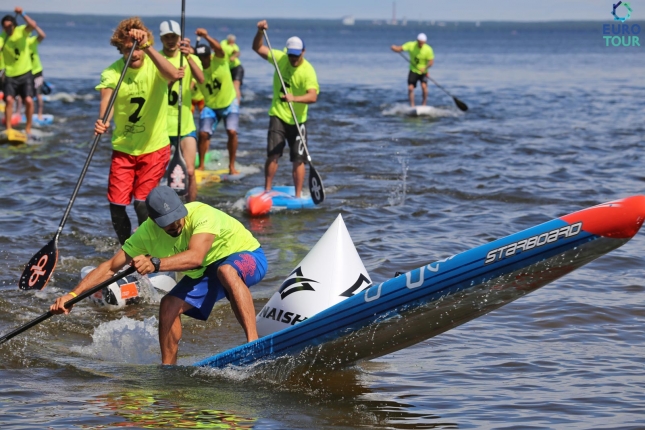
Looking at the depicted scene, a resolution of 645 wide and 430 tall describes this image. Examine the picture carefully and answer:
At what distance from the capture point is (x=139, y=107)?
8047mm

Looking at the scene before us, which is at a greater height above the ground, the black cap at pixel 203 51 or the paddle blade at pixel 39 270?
the black cap at pixel 203 51

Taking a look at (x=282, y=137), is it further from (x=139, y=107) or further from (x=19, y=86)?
(x=19, y=86)

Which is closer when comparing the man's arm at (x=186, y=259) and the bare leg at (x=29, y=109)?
the man's arm at (x=186, y=259)

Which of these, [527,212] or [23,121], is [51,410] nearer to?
[527,212]

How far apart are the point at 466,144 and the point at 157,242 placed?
1293 cm

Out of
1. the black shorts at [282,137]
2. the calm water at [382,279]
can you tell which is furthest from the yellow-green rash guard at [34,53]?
the black shorts at [282,137]

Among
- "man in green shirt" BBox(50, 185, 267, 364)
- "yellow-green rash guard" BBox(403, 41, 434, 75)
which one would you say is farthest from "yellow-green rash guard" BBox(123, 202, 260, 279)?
"yellow-green rash guard" BBox(403, 41, 434, 75)

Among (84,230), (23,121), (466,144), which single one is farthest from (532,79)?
(84,230)

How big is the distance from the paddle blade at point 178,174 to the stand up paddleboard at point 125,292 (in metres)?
1.33

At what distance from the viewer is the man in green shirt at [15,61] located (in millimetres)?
16375

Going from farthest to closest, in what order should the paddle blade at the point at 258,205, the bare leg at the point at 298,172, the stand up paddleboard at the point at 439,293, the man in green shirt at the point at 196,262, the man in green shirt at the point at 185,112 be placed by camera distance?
the bare leg at the point at 298,172
the paddle blade at the point at 258,205
the man in green shirt at the point at 185,112
the man in green shirt at the point at 196,262
the stand up paddleboard at the point at 439,293

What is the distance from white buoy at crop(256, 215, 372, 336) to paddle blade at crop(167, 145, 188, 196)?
3.08m

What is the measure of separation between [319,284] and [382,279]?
238cm

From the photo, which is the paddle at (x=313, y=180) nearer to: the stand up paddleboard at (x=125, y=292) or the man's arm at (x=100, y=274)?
the stand up paddleboard at (x=125, y=292)
